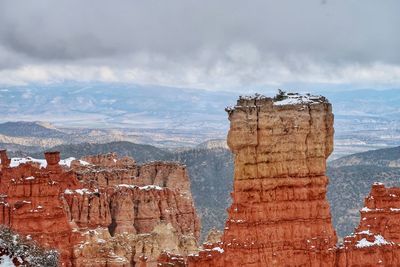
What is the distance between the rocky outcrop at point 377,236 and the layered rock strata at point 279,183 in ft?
3.92

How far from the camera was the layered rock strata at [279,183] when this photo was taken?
45.1m

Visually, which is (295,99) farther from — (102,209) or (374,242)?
(102,209)

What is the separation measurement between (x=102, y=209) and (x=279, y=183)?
A: 45.8 meters

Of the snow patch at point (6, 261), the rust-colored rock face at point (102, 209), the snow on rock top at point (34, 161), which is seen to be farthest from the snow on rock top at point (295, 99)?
the snow on rock top at point (34, 161)

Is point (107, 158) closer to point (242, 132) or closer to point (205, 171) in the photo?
point (205, 171)

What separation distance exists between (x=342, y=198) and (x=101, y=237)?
257ft

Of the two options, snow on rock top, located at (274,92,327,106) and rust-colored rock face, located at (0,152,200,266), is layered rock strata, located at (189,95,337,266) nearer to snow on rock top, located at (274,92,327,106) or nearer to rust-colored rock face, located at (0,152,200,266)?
snow on rock top, located at (274,92,327,106)

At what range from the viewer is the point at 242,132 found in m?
45.7

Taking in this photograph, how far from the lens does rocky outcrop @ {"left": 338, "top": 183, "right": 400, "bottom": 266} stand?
153ft

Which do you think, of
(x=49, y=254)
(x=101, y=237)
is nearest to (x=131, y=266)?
(x=101, y=237)

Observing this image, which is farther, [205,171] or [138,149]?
[138,149]

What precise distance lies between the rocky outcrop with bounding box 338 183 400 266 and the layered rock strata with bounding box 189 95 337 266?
1.20 meters

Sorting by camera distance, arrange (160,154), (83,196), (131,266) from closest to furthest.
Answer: (131,266)
(83,196)
(160,154)

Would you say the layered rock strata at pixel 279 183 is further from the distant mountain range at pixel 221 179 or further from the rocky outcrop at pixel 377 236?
the distant mountain range at pixel 221 179
